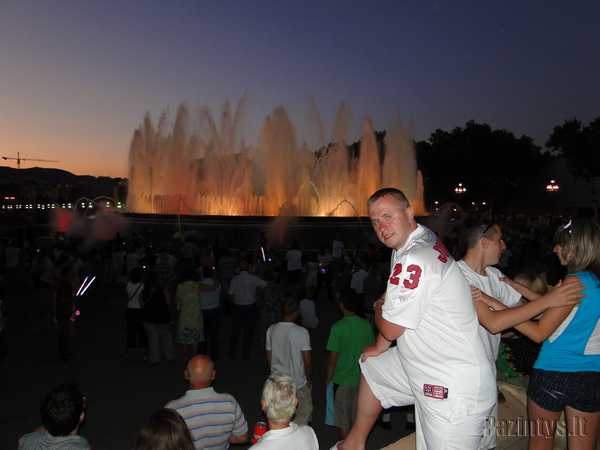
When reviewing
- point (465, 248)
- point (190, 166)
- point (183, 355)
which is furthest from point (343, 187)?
point (465, 248)

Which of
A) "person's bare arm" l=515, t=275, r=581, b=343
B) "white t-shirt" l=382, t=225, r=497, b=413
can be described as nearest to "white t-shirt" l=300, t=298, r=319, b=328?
"person's bare arm" l=515, t=275, r=581, b=343

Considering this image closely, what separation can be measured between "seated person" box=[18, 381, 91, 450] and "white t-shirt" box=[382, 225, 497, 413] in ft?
7.14

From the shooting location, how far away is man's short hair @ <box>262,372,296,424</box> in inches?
116

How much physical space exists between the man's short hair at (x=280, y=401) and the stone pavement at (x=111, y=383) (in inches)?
111

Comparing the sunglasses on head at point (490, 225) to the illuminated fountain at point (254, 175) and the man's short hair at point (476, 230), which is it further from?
the illuminated fountain at point (254, 175)

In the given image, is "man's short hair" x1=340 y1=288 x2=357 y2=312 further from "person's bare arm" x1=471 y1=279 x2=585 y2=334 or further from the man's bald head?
"person's bare arm" x1=471 y1=279 x2=585 y2=334

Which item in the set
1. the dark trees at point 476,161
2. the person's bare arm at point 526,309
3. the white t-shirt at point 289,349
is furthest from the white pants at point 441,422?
the dark trees at point 476,161

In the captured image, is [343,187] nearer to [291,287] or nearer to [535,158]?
[291,287]

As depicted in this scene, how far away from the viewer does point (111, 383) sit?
7156 millimetres

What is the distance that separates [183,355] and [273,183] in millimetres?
21140

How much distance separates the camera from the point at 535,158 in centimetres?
6619

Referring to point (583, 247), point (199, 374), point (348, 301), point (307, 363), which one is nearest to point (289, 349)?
point (307, 363)

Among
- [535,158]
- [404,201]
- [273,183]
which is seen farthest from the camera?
[535,158]

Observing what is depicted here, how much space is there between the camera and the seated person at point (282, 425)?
9.32ft
